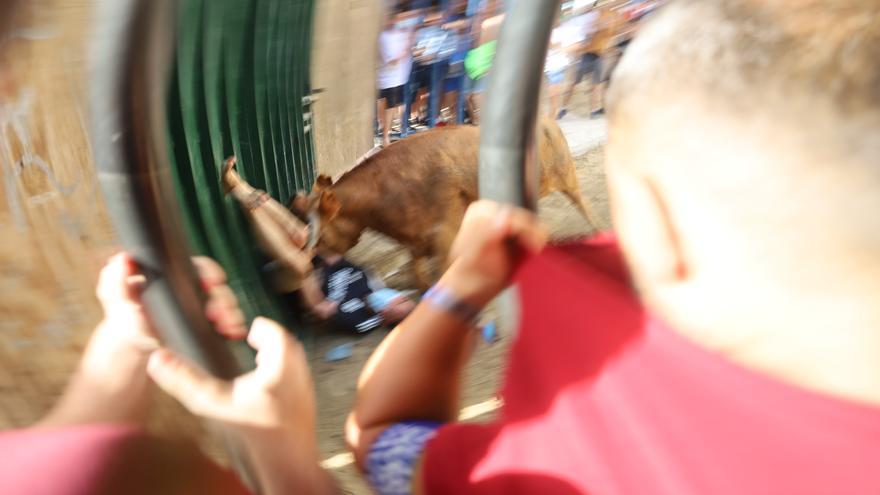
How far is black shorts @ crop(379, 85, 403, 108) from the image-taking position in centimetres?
260

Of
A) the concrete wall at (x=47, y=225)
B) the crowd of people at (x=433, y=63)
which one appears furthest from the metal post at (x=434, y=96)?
the concrete wall at (x=47, y=225)

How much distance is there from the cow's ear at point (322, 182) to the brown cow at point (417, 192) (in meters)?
0.12

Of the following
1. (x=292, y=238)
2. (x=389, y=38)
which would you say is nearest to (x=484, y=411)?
(x=292, y=238)

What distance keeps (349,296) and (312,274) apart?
0.44 ft

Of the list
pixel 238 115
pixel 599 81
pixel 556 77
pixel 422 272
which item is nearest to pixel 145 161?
pixel 238 115

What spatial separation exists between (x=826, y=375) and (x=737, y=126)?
0.40ft

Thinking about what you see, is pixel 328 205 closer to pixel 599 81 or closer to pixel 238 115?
pixel 238 115

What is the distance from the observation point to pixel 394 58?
8.37ft

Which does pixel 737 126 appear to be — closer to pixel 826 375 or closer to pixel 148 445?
pixel 826 375

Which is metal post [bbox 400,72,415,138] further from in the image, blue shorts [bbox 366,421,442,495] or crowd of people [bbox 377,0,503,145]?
blue shorts [bbox 366,421,442,495]

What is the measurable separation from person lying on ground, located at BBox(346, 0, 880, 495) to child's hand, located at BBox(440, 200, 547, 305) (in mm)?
119

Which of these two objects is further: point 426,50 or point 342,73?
point 426,50

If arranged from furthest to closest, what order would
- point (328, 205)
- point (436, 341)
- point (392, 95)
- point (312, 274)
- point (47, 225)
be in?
point (392, 95), point (328, 205), point (312, 274), point (47, 225), point (436, 341)

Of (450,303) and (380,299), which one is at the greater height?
(450,303)
